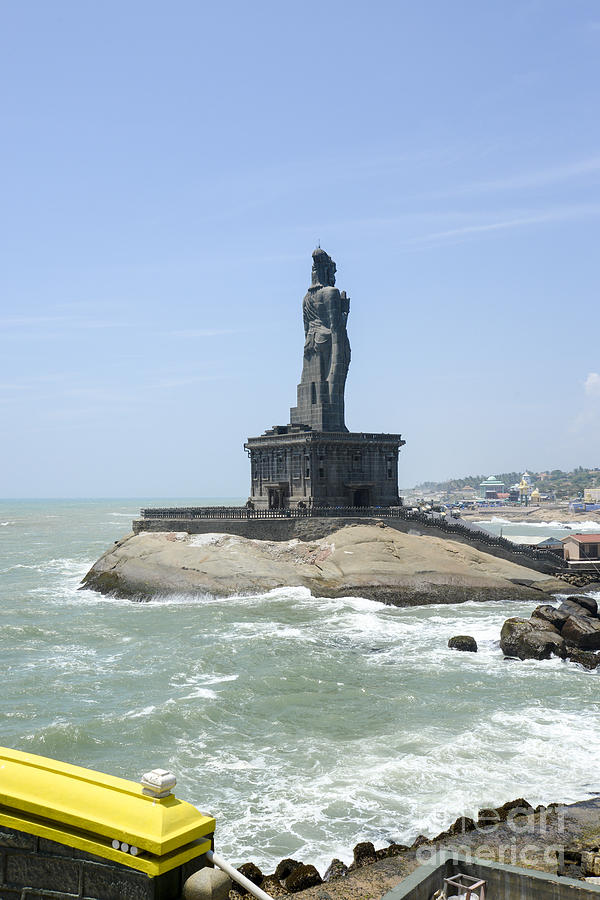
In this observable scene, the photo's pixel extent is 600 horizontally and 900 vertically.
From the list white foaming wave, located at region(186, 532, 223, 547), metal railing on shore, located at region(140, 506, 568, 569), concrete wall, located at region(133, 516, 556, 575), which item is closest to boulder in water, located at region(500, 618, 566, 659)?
concrete wall, located at region(133, 516, 556, 575)

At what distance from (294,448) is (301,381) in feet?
22.8

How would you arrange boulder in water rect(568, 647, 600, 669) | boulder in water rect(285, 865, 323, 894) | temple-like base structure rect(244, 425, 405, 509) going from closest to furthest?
boulder in water rect(285, 865, 323, 894) < boulder in water rect(568, 647, 600, 669) < temple-like base structure rect(244, 425, 405, 509)

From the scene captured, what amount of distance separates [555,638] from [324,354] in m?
30.4

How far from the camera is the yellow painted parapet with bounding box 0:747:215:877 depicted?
4824 millimetres

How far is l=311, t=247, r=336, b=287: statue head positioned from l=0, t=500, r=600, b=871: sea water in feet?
89.9

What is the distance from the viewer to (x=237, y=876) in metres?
4.80

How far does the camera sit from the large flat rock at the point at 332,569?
41062 millimetres

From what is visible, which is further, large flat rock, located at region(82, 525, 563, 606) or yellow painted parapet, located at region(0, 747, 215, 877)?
large flat rock, located at region(82, 525, 563, 606)

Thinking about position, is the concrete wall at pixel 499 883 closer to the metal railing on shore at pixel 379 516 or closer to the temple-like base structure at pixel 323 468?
the metal railing on shore at pixel 379 516

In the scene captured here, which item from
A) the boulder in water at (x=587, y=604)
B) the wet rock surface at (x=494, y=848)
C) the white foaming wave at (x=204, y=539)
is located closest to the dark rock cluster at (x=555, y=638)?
the boulder in water at (x=587, y=604)

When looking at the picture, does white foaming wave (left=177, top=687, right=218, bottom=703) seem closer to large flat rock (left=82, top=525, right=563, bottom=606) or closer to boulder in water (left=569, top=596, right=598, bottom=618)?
large flat rock (left=82, top=525, right=563, bottom=606)

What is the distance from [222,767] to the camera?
17688 mm

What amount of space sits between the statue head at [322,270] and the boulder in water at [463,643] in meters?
33.0

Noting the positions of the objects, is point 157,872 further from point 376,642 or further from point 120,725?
point 376,642
